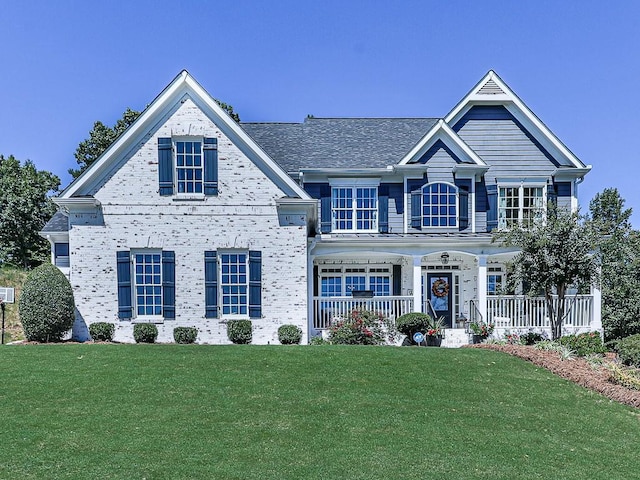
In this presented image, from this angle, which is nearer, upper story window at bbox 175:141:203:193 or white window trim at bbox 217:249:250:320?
white window trim at bbox 217:249:250:320

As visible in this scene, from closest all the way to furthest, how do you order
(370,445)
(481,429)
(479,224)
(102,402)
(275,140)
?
(370,445), (481,429), (102,402), (479,224), (275,140)

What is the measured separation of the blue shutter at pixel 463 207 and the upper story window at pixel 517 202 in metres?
1.48

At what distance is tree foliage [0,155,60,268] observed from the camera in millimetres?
34375

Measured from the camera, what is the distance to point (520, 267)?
16688 millimetres

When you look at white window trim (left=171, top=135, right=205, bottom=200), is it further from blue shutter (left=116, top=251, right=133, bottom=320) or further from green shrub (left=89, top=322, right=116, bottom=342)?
green shrub (left=89, top=322, right=116, bottom=342)

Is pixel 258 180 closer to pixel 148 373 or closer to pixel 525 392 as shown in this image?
pixel 148 373

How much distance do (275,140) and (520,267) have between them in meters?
11.7

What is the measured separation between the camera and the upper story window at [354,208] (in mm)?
20078

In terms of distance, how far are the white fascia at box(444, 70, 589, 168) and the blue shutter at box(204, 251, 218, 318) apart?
11118mm

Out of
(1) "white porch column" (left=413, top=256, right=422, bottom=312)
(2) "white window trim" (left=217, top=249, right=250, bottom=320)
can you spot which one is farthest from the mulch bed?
(2) "white window trim" (left=217, top=249, right=250, bottom=320)

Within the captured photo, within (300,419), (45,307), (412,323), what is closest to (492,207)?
(412,323)

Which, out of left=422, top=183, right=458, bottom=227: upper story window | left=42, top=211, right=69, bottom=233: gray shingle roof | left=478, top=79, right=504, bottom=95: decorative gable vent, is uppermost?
left=478, top=79, right=504, bottom=95: decorative gable vent

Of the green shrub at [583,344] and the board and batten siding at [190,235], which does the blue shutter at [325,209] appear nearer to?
the board and batten siding at [190,235]

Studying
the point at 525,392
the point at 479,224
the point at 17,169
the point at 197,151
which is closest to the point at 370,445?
the point at 525,392
